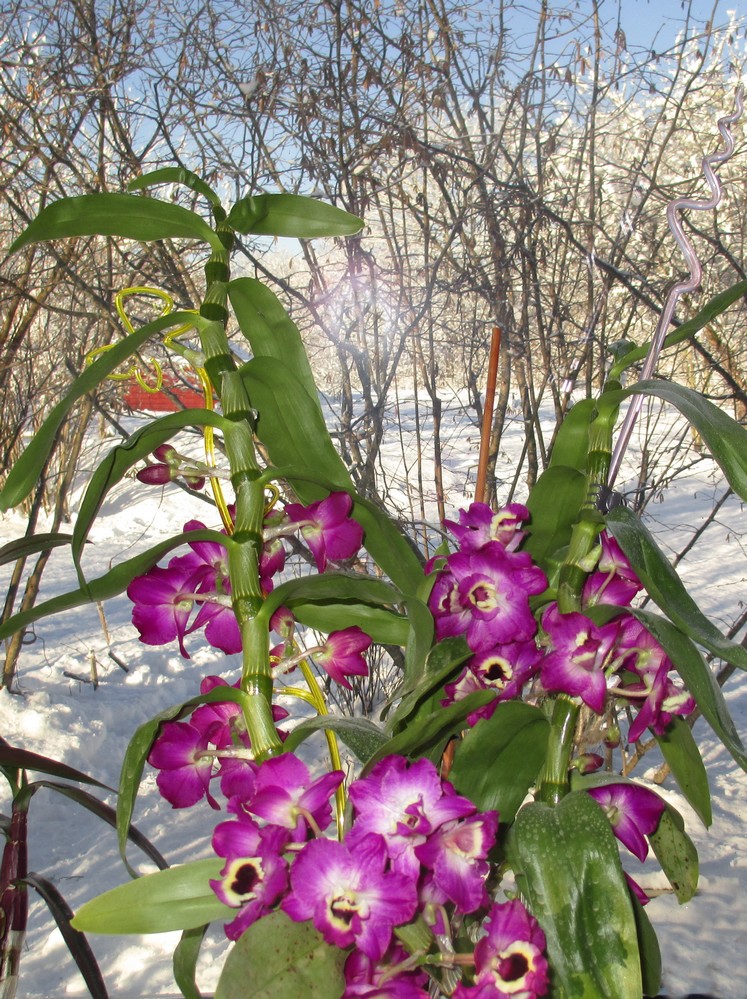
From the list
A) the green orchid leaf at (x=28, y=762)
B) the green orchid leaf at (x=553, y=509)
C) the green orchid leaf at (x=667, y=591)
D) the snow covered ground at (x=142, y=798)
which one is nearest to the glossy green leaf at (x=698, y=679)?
the green orchid leaf at (x=667, y=591)

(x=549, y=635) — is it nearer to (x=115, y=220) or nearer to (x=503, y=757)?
(x=503, y=757)

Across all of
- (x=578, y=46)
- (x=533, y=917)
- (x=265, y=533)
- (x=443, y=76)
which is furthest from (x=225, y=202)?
(x=533, y=917)

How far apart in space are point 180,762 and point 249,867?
0.26 ft

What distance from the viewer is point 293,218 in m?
0.41

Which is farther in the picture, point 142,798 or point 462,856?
point 142,798

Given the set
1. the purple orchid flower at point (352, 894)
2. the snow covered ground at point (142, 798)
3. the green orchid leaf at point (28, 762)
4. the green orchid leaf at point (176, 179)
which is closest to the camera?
the purple orchid flower at point (352, 894)

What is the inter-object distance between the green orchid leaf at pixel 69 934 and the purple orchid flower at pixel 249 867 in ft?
1.19

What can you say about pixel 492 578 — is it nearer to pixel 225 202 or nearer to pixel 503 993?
pixel 503 993

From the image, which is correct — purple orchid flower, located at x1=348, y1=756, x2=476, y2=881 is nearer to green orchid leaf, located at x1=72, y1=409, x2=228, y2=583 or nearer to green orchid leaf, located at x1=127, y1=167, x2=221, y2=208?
green orchid leaf, located at x1=72, y1=409, x2=228, y2=583

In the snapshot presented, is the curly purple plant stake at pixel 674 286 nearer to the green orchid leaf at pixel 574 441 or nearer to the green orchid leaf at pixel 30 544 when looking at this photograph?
the green orchid leaf at pixel 574 441

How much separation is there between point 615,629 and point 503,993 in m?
0.15

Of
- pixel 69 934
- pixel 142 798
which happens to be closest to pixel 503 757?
pixel 69 934

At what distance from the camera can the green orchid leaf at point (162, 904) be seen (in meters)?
0.32

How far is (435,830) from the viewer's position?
0.31 metres
